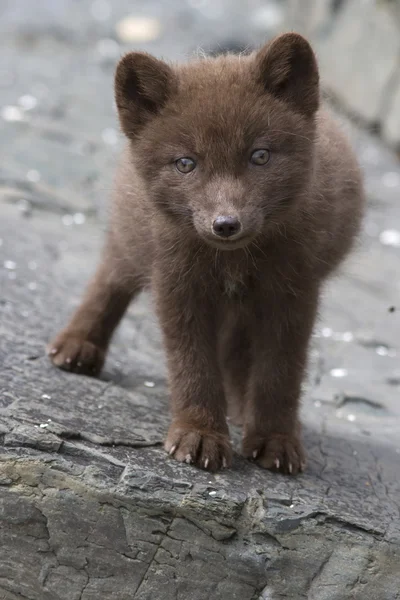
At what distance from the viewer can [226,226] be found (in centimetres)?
376

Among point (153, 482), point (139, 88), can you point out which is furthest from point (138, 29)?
point (153, 482)

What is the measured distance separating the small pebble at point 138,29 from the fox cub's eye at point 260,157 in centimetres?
920

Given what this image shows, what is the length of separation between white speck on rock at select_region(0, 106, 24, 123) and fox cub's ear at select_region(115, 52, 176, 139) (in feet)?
18.7

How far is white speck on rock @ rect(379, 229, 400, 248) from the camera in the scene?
8898mm

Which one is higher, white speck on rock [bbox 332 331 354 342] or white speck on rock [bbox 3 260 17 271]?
white speck on rock [bbox 3 260 17 271]

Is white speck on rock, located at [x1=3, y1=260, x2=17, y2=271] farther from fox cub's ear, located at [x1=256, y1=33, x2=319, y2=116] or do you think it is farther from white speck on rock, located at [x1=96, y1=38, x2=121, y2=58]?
white speck on rock, located at [x1=96, y1=38, x2=121, y2=58]

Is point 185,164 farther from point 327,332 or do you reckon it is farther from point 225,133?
point 327,332

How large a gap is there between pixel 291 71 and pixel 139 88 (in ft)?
2.09

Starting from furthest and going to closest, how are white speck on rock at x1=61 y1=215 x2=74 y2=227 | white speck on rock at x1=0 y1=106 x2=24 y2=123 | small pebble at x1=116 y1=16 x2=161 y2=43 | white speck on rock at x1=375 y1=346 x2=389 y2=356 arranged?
small pebble at x1=116 y1=16 x2=161 y2=43, white speck on rock at x1=0 y1=106 x2=24 y2=123, white speck on rock at x1=61 y1=215 x2=74 y2=227, white speck on rock at x1=375 y1=346 x2=389 y2=356

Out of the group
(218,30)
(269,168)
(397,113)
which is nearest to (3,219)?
(269,168)

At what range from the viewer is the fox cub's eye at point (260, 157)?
13.0 feet

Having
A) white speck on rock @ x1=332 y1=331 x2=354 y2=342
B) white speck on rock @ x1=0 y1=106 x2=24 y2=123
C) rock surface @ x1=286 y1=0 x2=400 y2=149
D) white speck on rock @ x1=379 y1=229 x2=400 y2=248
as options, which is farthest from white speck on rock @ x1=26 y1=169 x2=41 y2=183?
rock surface @ x1=286 y1=0 x2=400 y2=149

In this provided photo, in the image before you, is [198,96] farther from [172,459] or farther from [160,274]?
[172,459]

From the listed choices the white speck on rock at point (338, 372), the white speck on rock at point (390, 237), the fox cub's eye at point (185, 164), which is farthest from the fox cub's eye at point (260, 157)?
the white speck on rock at point (390, 237)
